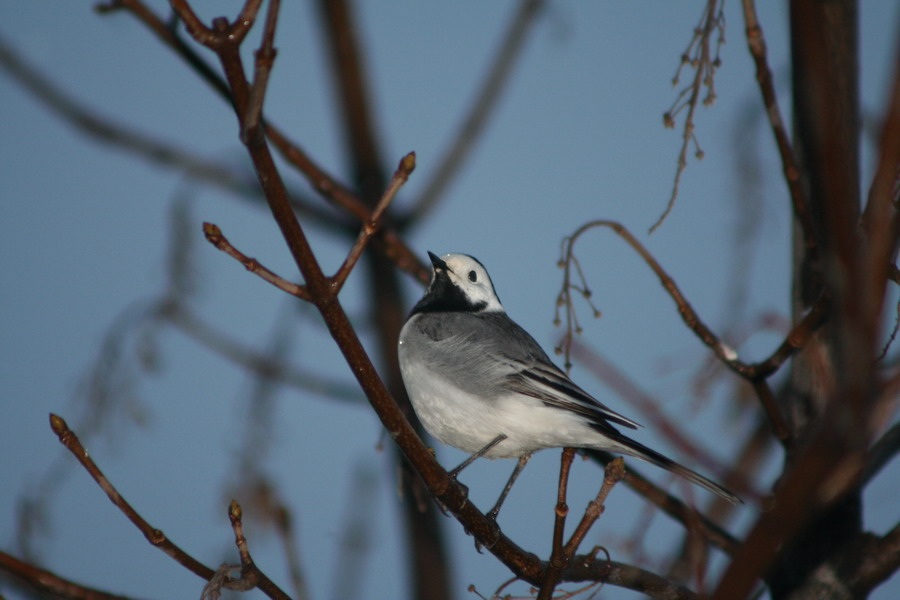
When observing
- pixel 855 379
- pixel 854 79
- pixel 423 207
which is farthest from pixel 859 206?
pixel 855 379

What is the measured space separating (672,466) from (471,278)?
1.67 metres

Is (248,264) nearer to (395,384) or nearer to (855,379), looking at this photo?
(855,379)

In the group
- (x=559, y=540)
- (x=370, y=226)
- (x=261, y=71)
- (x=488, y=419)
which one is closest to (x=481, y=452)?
(x=488, y=419)

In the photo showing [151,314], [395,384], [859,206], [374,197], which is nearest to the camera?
[859,206]

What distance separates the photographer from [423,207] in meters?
3.22

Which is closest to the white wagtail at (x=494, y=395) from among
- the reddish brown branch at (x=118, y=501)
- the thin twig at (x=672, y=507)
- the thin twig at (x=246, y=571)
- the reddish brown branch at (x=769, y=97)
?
the thin twig at (x=672, y=507)

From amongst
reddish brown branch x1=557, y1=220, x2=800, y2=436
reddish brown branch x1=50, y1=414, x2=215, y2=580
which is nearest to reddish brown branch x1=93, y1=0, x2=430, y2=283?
reddish brown branch x1=557, y1=220, x2=800, y2=436

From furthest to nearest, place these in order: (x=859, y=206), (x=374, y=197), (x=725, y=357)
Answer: (x=374, y=197), (x=859, y=206), (x=725, y=357)

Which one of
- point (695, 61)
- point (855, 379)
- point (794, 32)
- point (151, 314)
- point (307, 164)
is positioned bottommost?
point (151, 314)

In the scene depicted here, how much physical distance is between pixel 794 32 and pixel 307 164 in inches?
64.2

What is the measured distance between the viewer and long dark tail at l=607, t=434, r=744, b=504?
210 centimetres

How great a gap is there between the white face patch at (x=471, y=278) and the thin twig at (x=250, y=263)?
Answer: 203 cm

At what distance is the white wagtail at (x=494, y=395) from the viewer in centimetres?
245

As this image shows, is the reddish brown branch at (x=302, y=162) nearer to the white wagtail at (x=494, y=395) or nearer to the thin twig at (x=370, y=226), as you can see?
the white wagtail at (x=494, y=395)
